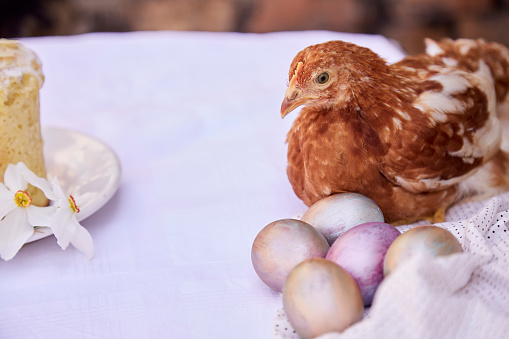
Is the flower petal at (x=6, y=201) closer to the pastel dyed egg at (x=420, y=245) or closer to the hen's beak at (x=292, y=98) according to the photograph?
the hen's beak at (x=292, y=98)

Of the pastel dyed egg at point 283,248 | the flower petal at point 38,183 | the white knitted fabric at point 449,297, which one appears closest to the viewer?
the white knitted fabric at point 449,297

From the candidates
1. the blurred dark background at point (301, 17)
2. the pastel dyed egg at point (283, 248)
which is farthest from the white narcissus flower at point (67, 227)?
the blurred dark background at point (301, 17)

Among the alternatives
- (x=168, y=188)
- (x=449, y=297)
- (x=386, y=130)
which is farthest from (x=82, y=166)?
(x=449, y=297)

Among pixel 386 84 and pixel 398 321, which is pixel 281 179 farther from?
pixel 398 321

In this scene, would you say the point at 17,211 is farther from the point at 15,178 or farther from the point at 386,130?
the point at 386,130

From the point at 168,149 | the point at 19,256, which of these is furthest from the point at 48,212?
the point at 168,149

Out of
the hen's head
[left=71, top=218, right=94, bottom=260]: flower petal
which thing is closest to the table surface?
[left=71, top=218, right=94, bottom=260]: flower petal
